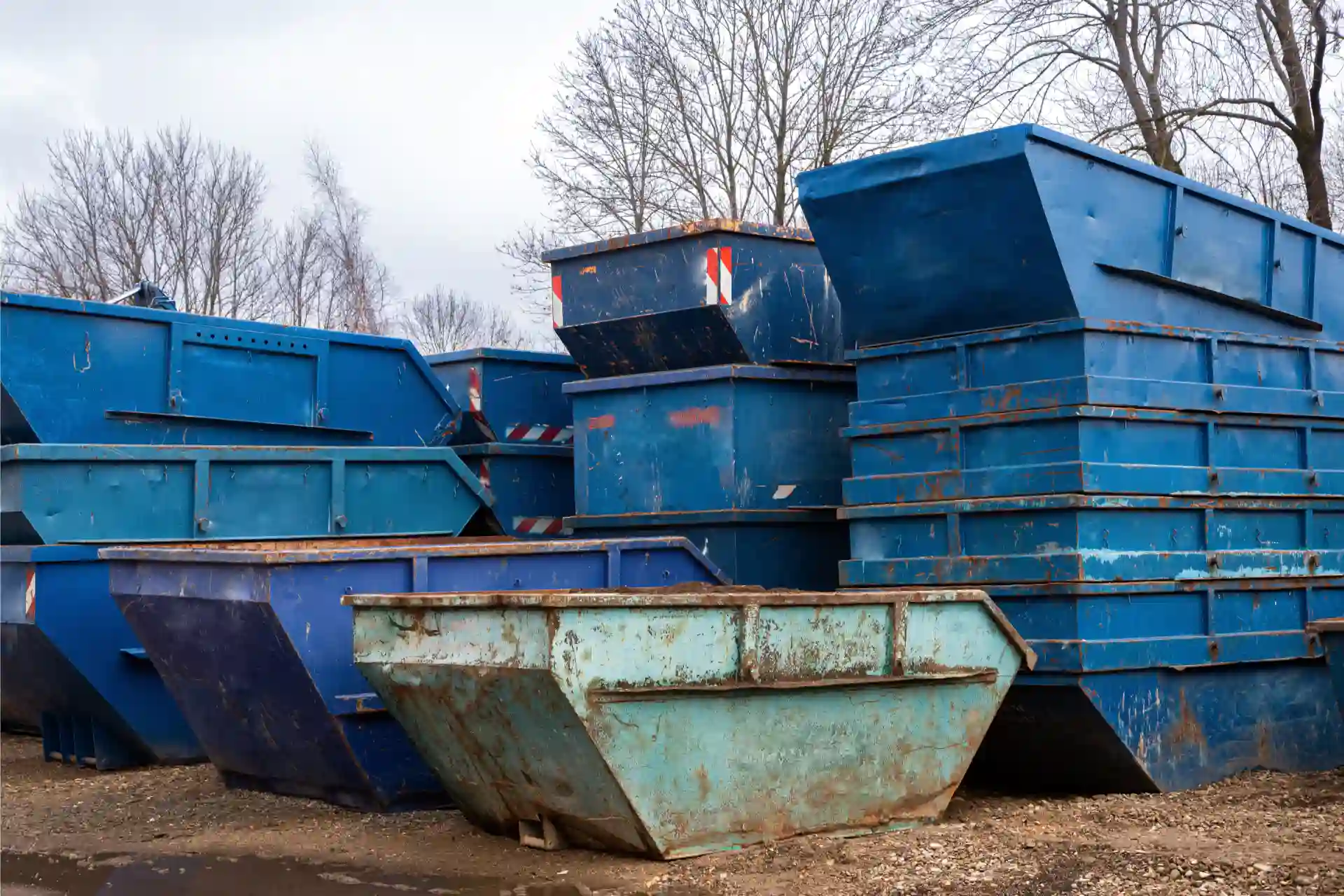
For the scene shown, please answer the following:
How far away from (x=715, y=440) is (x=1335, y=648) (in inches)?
124

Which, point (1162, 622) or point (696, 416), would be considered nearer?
point (1162, 622)

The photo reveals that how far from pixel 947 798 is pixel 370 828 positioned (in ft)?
8.06

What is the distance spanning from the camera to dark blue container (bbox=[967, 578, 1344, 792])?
6.17m

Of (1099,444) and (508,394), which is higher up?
(508,394)

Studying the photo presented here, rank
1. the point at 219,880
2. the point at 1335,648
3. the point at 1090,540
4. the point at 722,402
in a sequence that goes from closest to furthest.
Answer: the point at 219,880
the point at 1090,540
the point at 1335,648
the point at 722,402

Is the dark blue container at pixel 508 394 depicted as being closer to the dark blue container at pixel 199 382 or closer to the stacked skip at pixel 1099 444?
the dark blue container at pixel 199 382

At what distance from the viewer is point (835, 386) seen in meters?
7.96

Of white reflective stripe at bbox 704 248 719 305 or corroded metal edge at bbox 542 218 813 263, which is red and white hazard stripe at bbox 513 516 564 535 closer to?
corroded metal edge at bbox 542 218 813 263

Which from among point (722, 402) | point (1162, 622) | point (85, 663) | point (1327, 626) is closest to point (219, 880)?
point (85, 663)

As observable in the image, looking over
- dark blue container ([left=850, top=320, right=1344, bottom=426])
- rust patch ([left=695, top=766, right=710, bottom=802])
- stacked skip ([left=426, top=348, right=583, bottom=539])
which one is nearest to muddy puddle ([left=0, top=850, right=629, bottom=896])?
rust patch ([left=695, top=766, right=710, bottom=802])

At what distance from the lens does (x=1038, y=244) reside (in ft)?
20.3

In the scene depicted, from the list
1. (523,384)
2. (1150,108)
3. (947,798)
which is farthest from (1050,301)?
(1150,108)

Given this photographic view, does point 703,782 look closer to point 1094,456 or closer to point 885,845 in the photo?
point 885,845

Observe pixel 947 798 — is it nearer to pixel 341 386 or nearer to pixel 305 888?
pixel 305 888
